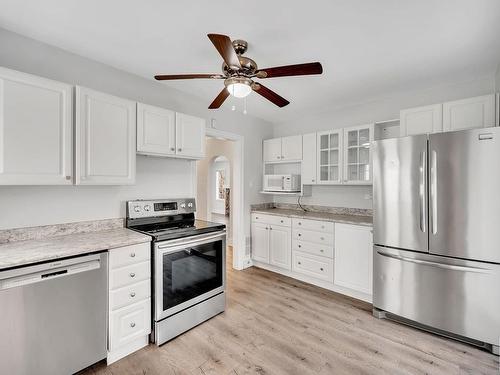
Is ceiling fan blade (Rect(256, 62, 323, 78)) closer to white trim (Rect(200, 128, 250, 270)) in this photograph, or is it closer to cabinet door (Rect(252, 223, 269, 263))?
white trim (Rect(200, 128, 250, 270))

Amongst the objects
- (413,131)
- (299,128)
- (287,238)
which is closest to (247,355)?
(287,238)

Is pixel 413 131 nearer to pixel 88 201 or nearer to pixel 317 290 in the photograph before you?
pixel 317 290

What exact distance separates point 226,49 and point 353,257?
2671 millimetres

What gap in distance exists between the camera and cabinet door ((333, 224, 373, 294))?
9.50 feet

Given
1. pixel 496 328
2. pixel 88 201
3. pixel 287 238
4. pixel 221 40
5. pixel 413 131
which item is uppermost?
pixel 221 40

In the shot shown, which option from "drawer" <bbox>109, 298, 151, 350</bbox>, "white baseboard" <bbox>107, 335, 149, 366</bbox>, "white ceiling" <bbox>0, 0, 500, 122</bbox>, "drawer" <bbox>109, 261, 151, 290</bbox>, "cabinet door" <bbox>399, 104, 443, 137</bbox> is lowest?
"white baseboard" <bbox>107, 335, 149, 366</bbox>

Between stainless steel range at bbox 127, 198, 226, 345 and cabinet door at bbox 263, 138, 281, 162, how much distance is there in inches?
77.6

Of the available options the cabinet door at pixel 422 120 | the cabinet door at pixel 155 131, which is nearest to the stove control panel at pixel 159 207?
the cabinet door at pixel 155 131

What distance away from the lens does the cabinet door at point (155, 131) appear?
7.86 feet

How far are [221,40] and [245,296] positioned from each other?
276 centimetres

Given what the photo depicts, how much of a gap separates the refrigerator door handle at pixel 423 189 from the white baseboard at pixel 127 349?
270cm

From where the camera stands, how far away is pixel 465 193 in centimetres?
211

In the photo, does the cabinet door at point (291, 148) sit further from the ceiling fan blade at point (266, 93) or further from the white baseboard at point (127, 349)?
the white baseboard at point (127, 349)

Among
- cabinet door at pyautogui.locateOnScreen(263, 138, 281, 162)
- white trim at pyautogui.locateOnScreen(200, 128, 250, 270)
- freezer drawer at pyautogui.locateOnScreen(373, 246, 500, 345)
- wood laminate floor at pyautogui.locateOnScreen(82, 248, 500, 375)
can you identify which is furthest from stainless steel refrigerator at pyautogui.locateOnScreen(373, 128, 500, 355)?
white trim at pyautogui.locateOnScreen(200, 128, 250, 270)
